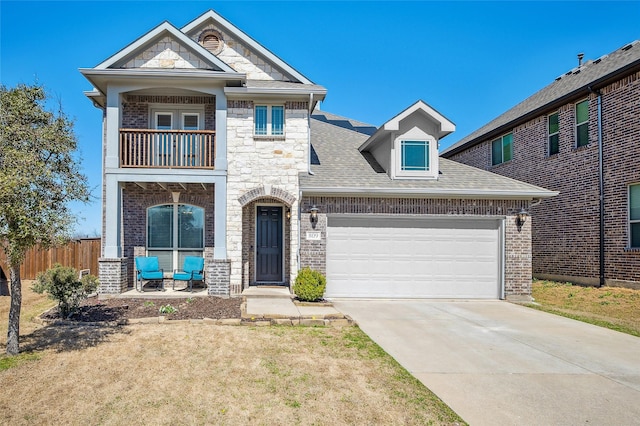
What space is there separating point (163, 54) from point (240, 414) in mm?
10342

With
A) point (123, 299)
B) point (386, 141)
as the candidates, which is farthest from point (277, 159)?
point (123, 299)

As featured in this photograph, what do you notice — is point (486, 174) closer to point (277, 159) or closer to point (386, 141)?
point (386, 141)

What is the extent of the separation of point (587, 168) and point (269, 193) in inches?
416

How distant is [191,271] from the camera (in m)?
10.9

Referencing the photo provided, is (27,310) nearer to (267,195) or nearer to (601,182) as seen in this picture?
(267,195)

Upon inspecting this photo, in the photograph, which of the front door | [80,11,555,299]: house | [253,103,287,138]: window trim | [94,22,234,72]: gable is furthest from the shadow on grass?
[94,22,234,72]: gable

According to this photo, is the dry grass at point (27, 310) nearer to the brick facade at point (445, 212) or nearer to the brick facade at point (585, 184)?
the brick facade at point (445, 212)

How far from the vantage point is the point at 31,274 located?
14297 mm

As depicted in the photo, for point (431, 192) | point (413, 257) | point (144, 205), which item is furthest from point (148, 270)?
point (431, 192)

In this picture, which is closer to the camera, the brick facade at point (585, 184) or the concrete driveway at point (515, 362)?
the concrete driveway at point (515, 362)

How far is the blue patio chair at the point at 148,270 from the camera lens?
1067 centimetres

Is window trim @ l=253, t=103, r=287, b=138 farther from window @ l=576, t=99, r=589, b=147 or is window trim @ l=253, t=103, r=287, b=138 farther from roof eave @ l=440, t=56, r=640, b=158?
window @ l=576, t=99, r=589, b=147

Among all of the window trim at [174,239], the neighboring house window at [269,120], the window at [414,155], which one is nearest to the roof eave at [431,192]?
the window at [414,155]

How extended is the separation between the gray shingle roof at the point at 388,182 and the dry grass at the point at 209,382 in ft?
15.7
